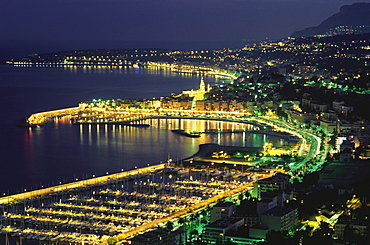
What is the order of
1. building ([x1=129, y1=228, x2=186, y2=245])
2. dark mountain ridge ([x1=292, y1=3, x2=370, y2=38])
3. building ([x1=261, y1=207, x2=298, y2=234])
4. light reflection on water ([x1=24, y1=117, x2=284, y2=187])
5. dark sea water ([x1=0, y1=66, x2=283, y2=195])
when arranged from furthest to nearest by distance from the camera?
dark mountain ridge ([x1=292, y1=3, x2=370, y2=38]), light reflection on water ([x1=24, y1=117, x2=284, y2=187]), dark sea water ([x1=0, y1=66, x2=283, y2=195]), building ([x1=261, y1=207, x2=298, y2=234]), building ([x1=129, y1=228, x2=186, y2=245])

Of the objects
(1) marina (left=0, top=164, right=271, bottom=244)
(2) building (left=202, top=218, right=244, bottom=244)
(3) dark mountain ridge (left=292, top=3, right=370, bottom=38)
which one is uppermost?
(3) dark mountain ridge (left=292, top=3, right=370, bottom=38)

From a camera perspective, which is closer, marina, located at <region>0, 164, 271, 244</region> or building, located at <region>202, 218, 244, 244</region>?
building, located at <region>202, 218, 244, 244</region>

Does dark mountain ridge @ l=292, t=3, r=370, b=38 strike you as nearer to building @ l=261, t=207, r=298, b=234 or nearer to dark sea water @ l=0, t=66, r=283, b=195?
dark sea water @ l=0, t=66, r=283, b=195

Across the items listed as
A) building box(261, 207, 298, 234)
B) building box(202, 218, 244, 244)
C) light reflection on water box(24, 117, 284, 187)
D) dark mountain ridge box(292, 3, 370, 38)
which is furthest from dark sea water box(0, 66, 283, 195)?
dark mountain ridge box(292, 3, 370, 38)

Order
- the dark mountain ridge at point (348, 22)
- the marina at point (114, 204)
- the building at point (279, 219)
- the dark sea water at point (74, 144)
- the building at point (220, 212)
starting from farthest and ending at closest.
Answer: the dark mountain ridge at point (348, 22), the dark sea water at point (74, 144), the building at point (220, 212), the marina at point (114, 204), the building at point (279, 219)

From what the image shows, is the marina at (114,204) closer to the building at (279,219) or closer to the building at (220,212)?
the building at (220,212)

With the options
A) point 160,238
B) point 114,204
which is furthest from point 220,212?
point 114,204

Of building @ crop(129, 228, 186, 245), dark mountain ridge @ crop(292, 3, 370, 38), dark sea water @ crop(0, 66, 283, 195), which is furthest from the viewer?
dark mountain ridge @ crop(292, 3, 370, 38)

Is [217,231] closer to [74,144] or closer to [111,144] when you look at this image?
[111,144]

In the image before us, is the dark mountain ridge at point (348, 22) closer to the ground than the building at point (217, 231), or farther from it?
farther from it

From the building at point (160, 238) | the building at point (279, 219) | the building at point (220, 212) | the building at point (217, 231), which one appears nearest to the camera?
the building at point (160, 238)

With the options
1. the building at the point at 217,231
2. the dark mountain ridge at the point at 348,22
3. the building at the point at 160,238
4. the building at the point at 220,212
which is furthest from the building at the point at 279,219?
the dark mountain ridge at the point at 348,22
